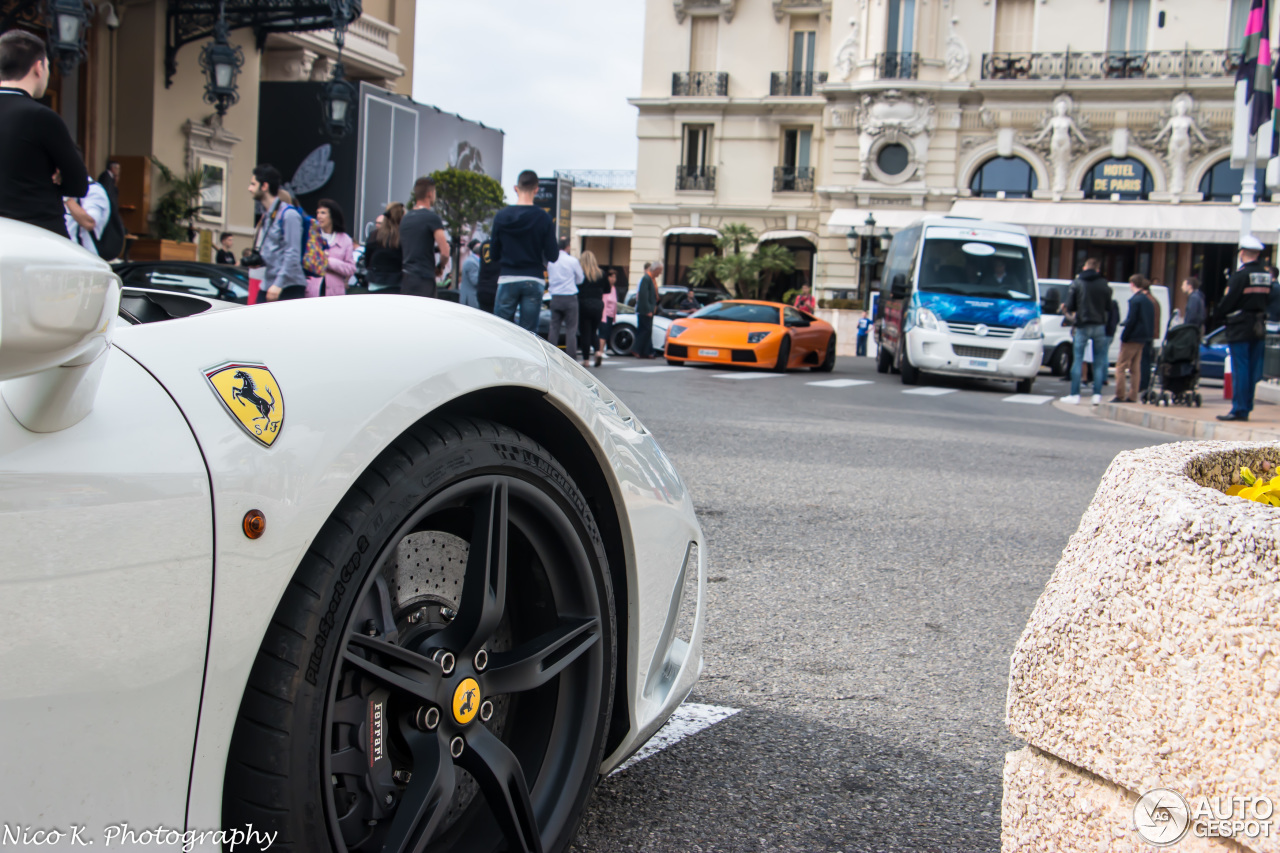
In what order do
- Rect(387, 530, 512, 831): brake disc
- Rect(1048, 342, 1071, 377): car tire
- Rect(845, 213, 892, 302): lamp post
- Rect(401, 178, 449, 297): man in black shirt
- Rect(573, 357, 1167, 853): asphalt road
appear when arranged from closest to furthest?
Rect(387, 530, 512, 831): brake disc < Rect(573, 357, 1167, 853): asphalt road < Rect(401, 178, 449, 297): man in black shirt < Rect(1048, 342, 1071, 377): car tire < Rect(845, 213, 892, 302): lamp post

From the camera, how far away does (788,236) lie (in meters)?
41.5

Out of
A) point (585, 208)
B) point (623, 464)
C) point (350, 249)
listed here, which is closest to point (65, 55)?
point (350, 249)

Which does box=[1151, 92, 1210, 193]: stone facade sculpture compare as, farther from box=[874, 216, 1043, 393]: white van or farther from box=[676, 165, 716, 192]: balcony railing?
box=[874, 216, 1043, 393]: white van

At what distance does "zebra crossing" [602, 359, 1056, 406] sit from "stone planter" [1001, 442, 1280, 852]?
13.9 metres

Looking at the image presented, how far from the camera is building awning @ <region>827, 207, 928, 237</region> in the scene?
37.2 metres

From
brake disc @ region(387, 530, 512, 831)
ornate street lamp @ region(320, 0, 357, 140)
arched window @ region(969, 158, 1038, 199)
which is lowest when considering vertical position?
brake disc @ region(387, 530, 512, 831)

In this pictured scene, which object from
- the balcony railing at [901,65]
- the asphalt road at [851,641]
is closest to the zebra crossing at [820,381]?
the asphalt road at [851,641]

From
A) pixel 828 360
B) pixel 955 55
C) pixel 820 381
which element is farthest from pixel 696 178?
pixel 820 381

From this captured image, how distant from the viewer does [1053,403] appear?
50.9 ft

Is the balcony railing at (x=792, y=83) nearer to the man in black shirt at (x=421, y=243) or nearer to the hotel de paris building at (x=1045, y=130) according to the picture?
the hotel de paris building at (x=1045, y=130)

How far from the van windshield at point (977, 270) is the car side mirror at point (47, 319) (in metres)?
17.4

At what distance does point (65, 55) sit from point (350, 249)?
13.6 feet

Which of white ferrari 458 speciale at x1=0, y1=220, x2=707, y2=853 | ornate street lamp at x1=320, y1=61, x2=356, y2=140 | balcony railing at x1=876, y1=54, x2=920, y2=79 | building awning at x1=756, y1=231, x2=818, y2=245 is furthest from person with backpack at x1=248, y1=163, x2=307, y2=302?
building awning at x1=756, y1=231, x2=818, y2=245

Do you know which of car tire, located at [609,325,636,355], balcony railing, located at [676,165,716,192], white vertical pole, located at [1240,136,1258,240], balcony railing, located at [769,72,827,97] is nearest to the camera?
white vertical pole, located at [1240,136,1258,240]
